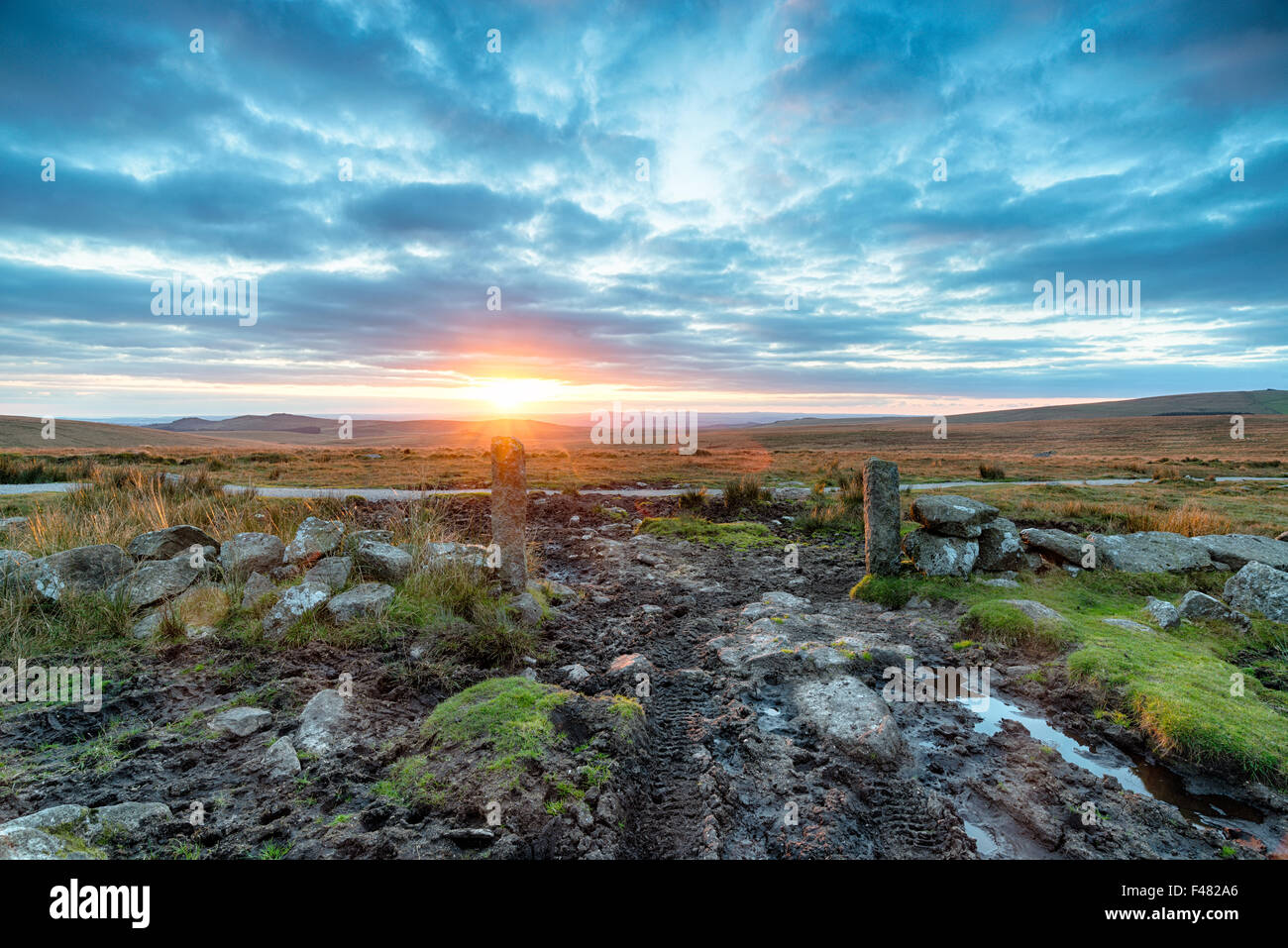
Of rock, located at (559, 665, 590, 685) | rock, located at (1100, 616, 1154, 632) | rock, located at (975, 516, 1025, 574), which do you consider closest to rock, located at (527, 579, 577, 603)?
rock, located at (559, 665, 590, 685)

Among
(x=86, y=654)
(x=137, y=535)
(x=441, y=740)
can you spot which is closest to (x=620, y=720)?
(x=441, y=740)

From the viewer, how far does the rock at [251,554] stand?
7.53 meters

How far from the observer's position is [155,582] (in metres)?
7.01

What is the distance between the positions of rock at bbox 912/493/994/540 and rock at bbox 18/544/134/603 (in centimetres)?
1166

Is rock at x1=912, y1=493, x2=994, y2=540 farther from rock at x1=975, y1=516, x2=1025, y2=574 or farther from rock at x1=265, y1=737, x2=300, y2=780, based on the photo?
rock at x1=265, y1=737, x2=300, y2=780

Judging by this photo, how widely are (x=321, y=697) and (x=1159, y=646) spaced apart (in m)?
8.64

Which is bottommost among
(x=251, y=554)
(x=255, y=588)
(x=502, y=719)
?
(x=502, y=719)

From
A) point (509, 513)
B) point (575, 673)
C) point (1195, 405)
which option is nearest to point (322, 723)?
point (575, 673)

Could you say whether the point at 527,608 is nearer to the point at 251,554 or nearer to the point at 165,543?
the point at 251,554

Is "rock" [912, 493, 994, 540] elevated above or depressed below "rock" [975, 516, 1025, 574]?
above

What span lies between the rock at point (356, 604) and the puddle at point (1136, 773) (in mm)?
6605

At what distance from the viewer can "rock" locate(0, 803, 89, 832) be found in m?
3.15

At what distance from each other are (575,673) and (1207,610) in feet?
26.6
